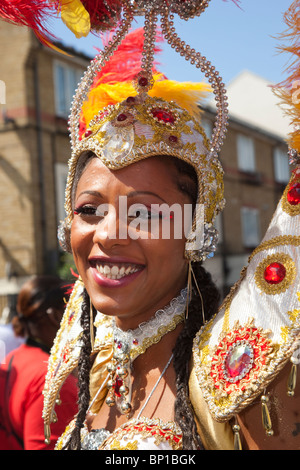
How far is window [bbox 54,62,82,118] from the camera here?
11758 mm

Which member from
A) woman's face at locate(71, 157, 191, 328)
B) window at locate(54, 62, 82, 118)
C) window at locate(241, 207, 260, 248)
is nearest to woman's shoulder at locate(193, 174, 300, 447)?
woman's face at locate(71, 157, 191, 328)

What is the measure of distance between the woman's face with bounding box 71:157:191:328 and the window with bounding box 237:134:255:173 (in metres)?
15.4

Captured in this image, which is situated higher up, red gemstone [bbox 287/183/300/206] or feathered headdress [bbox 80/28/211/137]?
feathered headdress [bbox 80/28/211/137]

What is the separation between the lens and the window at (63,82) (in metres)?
11.8

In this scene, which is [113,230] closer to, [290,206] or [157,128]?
[157,128]

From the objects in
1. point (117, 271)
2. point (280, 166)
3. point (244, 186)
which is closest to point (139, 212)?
point (117, 271)

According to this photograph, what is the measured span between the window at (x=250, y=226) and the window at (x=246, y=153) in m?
1.56

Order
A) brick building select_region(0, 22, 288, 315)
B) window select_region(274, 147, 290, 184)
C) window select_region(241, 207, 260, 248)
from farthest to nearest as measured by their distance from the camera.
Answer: window select_region(274, 147, 290, 184) → window select_region(241, 207, 260, 248) → brick building select_region(0, 22, 288, 315)

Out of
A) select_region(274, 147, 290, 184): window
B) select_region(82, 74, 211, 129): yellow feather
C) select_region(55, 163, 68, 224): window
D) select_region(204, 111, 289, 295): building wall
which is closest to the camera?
select_region(82, 74, 211, 129): yellow feather

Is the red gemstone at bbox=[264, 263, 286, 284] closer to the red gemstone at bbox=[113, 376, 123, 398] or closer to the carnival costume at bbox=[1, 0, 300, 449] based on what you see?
the carnival costume at bbox=[1, 0, 300, 449]

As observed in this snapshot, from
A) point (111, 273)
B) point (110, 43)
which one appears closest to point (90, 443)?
point (111, 273)

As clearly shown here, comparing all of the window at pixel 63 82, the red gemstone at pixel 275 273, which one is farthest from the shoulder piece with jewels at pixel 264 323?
the window at pixel 63 82

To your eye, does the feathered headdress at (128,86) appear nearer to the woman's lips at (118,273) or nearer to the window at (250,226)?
the woman's lips at (118,273)
